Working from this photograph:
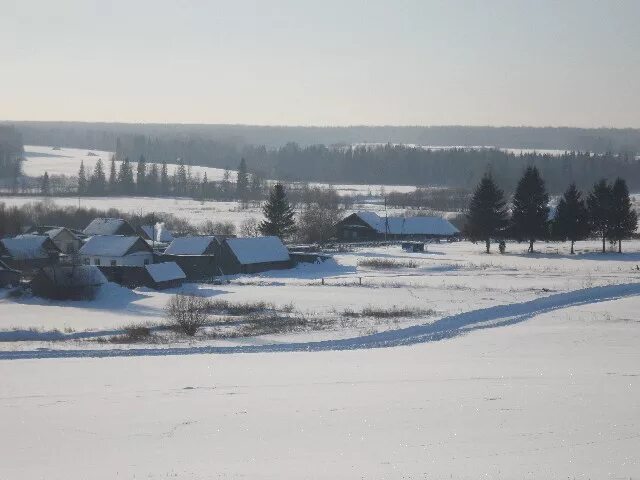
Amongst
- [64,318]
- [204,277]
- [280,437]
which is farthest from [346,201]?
[280,437]

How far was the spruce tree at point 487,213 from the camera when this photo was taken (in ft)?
164

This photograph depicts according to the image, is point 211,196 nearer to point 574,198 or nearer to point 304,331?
point 574,198

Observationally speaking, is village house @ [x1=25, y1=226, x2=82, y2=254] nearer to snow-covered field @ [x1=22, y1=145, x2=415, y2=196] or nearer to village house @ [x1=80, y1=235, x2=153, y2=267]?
village house @ [x1=80, y1=235, x2=153, y2=267]

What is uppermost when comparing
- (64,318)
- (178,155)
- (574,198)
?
(178,155)

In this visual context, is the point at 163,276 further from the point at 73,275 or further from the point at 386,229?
the point at 386,229

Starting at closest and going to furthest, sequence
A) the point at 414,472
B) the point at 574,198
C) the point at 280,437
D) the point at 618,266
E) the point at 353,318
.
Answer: the point at 414,472 → the point at 280,437 → the point at 353,318 → the point at 618,266 → the point at 574,198

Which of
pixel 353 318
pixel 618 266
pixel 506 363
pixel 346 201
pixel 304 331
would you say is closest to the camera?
pixel 506 363

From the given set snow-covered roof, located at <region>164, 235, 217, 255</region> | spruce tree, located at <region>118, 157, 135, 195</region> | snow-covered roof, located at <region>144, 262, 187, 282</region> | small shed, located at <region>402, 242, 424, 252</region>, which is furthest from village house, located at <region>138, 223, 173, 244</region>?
spruce tree, located at <region>118, 157, 135, 195</region>

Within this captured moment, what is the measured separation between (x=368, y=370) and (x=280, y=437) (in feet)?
17.7

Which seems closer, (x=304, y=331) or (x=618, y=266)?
(x=304, y=331)

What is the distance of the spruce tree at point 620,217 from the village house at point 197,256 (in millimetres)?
23012

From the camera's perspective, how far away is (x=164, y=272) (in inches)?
1415

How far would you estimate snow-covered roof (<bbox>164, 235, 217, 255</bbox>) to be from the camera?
41.5m

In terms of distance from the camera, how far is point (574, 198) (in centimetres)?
4866
